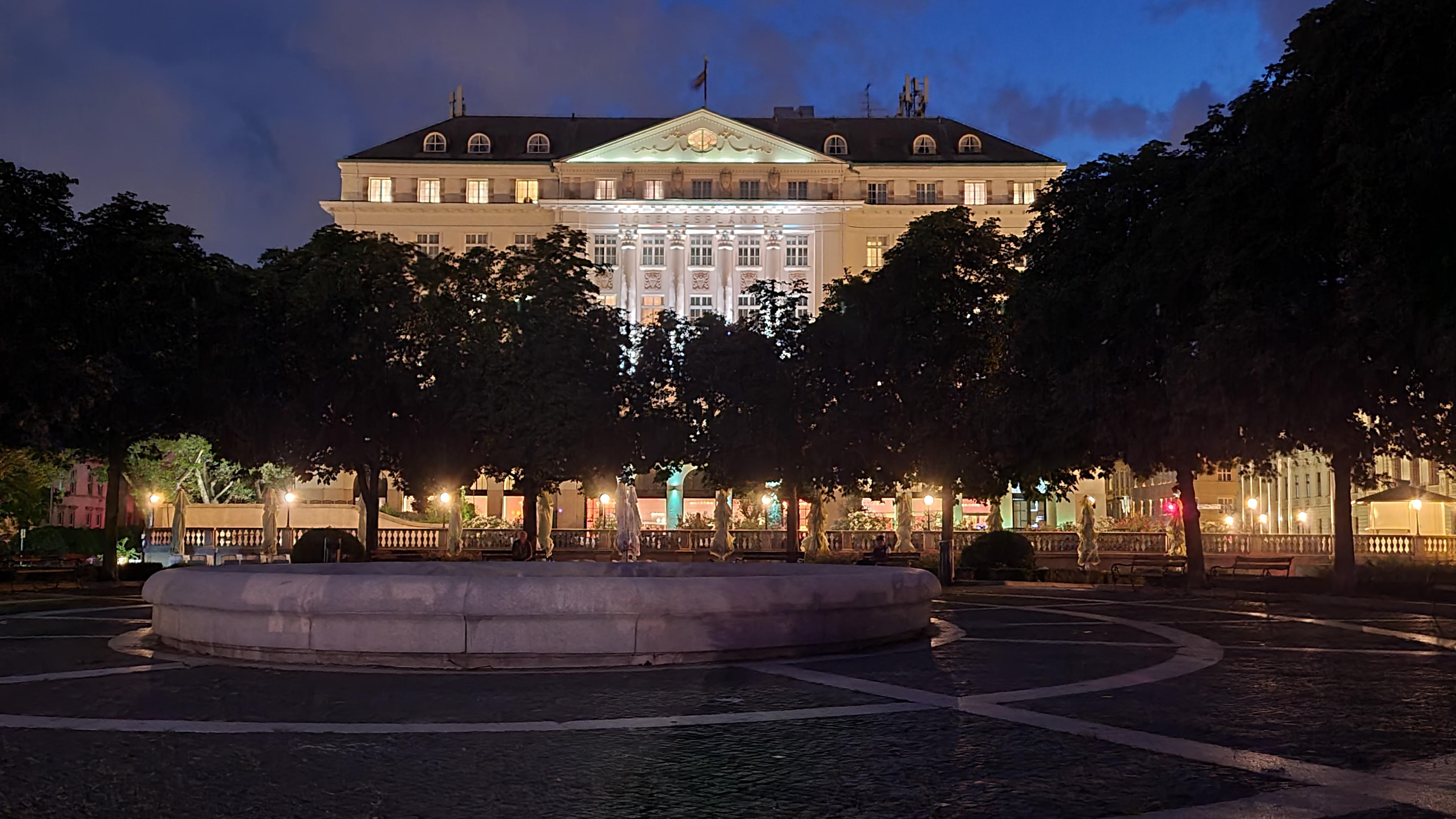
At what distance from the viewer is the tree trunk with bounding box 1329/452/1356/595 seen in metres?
27.4

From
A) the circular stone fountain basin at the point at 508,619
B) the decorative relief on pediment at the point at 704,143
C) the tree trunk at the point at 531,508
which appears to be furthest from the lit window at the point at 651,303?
the circular stone fountain basin at the point at 508,619

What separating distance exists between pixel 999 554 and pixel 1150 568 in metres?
5.72

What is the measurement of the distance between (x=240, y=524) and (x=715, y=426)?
3426 cm

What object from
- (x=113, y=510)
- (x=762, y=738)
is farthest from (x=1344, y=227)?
(x=113, y=510)

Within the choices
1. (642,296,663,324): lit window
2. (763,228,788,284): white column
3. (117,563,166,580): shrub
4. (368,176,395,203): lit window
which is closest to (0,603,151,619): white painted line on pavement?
(117,563,166,580): shrub

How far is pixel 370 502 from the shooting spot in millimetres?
39719

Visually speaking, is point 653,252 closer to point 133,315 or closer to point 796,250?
point 796,250

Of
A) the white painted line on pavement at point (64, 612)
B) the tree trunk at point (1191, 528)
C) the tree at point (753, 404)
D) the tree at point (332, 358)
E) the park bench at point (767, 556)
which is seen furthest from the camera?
the tree at point (753, 404)

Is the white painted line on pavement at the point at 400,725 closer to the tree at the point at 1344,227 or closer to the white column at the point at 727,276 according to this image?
the tree at the point at 1344,227

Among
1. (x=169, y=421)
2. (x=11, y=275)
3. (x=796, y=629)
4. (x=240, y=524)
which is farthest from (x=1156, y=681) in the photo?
(x=240, y=524)

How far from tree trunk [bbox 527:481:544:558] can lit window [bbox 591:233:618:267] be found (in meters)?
40.5

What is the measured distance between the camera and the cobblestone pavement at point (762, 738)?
680 cm

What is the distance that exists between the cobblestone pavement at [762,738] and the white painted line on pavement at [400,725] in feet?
0.13

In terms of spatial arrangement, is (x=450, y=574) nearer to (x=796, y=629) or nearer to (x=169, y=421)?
(x=796, y=629)
